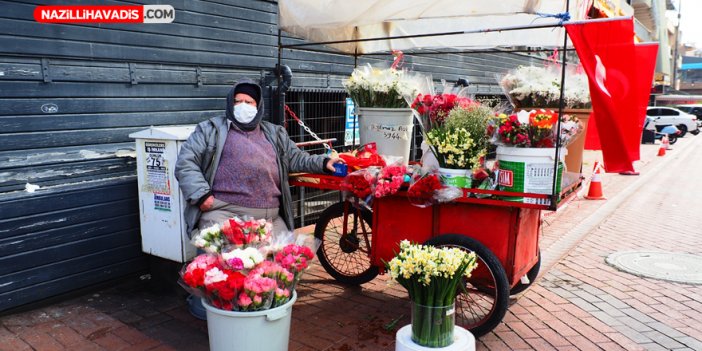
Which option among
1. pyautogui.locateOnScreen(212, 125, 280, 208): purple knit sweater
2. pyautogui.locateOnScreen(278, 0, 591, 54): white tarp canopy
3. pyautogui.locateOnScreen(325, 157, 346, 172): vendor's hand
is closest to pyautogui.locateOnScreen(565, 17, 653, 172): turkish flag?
pyautogui.locateOnScreen(278, 0, 591, 54): white tarp canopy

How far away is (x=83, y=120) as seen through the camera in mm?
4570

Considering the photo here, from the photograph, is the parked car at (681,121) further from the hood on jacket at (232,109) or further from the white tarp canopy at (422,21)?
the hood on jacket at (232,109)

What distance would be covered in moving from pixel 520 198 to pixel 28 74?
13.0ft

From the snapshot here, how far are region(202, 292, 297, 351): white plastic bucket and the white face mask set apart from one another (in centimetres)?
159

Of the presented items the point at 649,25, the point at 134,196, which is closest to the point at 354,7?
the point at 134,196

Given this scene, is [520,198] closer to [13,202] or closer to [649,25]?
[13,202]

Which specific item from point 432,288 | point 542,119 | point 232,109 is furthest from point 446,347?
point 232,109

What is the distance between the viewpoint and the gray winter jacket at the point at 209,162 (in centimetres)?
383

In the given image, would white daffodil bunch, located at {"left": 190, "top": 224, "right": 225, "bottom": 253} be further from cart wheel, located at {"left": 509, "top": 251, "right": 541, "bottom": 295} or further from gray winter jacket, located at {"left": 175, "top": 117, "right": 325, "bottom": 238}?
cart wheel, located at {"left": 509, "top": 251, "right": 541, "bottom": 295}

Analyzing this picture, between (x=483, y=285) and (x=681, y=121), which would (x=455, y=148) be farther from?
(x=681, y=121)

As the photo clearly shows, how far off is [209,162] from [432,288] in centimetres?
207

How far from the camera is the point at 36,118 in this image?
4.26 m

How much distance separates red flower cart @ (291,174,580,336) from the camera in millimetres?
3680

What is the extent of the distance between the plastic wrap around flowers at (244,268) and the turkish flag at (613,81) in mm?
2132
